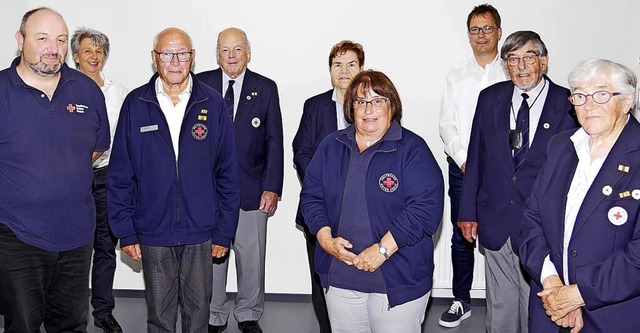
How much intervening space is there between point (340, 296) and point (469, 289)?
2.19m

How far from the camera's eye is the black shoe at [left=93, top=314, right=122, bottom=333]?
15.8 ft

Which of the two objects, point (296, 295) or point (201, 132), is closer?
point (201, 132)

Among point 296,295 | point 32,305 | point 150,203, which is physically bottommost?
point 296,295

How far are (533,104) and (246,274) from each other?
2.11 m

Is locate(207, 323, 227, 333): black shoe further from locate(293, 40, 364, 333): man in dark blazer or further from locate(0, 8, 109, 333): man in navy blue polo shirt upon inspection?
locate(0, 8, 109, 333): man in navy blue polo shirt

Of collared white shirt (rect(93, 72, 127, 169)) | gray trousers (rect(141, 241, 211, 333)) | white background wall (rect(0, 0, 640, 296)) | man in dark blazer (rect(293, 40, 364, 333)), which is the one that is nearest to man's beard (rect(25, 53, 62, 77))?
gray trousers (rect(141, 241, 211, 333))

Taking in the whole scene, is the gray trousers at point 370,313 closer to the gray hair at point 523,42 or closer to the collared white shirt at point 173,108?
the collared white shirt at point 173,108

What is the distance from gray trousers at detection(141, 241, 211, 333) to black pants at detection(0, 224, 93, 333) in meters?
0.34

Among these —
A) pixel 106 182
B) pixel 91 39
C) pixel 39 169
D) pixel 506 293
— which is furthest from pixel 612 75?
pixel 91 39

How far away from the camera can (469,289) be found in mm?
5207

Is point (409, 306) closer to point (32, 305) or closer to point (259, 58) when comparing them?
point (32, 305)

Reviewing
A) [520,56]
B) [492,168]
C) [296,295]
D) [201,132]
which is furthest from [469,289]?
[201,132]

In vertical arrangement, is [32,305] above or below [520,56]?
below

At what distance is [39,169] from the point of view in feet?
11.2
